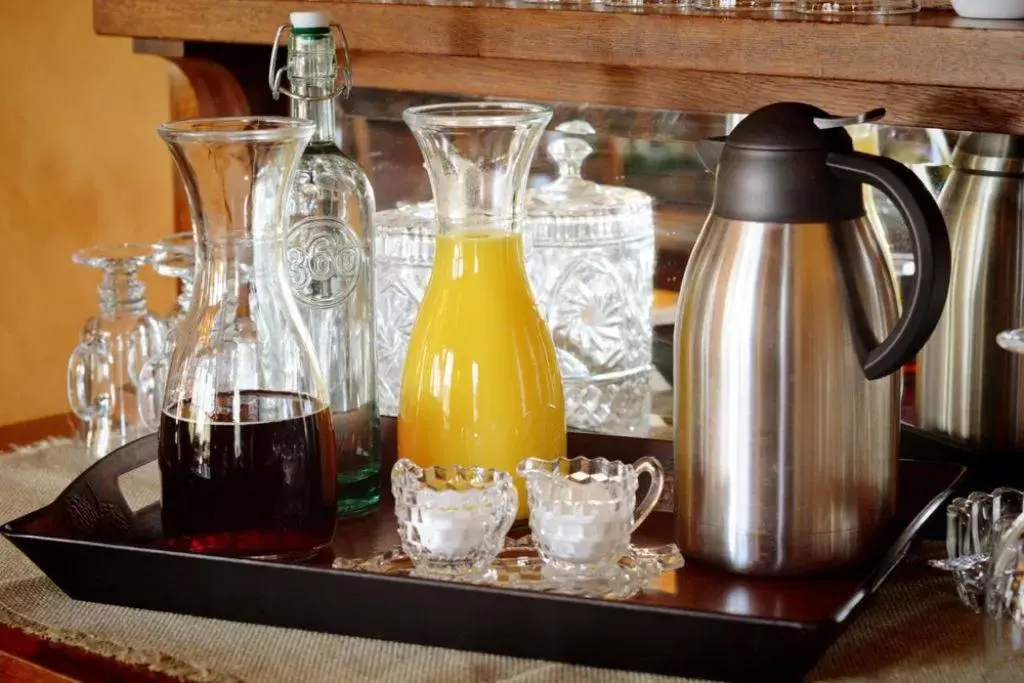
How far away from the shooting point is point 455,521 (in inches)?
31.2

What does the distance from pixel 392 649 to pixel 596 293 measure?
508 millimetres

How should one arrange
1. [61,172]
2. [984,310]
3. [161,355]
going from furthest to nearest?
[61,172]
[161,355]
[984,310]

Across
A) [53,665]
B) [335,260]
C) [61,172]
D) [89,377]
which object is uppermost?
[61,172]

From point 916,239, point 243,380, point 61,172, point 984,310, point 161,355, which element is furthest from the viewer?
point 61,172

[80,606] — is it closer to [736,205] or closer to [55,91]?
[736,205]

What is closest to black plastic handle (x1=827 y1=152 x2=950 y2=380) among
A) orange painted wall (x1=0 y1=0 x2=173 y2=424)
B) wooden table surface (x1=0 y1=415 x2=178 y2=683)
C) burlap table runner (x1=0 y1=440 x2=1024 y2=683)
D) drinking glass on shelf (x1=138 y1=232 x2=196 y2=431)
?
burlap table runner (x1=0 y1=440 x2=1024 y2=683)

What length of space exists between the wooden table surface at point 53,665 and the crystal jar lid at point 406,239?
47 centimetres

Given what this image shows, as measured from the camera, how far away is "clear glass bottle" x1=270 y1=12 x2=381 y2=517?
3.03 feet

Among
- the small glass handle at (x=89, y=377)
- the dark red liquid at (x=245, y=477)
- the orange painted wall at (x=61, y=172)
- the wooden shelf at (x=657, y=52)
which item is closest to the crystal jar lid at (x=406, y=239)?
the wooden shelf at (x=657, y=52)

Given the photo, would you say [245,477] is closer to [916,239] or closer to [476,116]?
[476,116]

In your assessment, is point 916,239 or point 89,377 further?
point 89,377

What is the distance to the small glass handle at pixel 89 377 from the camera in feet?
3.99

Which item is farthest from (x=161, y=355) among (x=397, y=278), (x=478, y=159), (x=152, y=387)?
(x=478, y=159)

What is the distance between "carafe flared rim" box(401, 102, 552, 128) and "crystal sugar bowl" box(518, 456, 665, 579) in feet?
0.65
